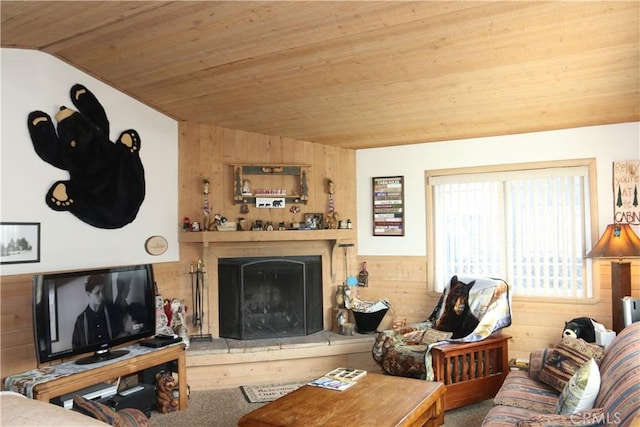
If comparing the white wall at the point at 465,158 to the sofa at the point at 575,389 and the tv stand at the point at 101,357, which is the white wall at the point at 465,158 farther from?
the tv stand at the point at 101,357

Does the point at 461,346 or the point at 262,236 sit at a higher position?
the point at 262,236

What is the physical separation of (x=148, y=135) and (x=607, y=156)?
4.12m

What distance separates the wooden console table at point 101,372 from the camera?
3.13m

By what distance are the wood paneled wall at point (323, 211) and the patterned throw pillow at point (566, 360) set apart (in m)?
1.39

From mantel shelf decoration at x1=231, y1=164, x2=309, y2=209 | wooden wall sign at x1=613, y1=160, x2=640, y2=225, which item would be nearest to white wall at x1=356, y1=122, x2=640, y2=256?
wooden wall sign at x1=613, y1=160, x2=640, y2=225

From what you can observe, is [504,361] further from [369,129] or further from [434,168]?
[369,129]

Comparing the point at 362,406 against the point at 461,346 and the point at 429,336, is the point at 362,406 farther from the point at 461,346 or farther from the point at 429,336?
the point at 429,336

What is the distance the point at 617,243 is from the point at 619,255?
0.11 m

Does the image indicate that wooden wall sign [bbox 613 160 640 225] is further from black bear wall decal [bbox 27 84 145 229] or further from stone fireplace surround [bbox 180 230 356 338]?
black bear wall decal [bbox 27 84 145 229]

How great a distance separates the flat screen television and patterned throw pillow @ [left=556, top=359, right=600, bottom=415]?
300cm

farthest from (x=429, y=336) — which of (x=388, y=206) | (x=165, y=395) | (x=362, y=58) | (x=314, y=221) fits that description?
(x=362, y=58)

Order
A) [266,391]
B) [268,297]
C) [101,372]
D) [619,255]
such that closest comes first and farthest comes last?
[101,372] → [619,255] → [266,391] → [268,297]

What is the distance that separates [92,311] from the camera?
12.0 ft

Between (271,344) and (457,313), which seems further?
(271,344)
